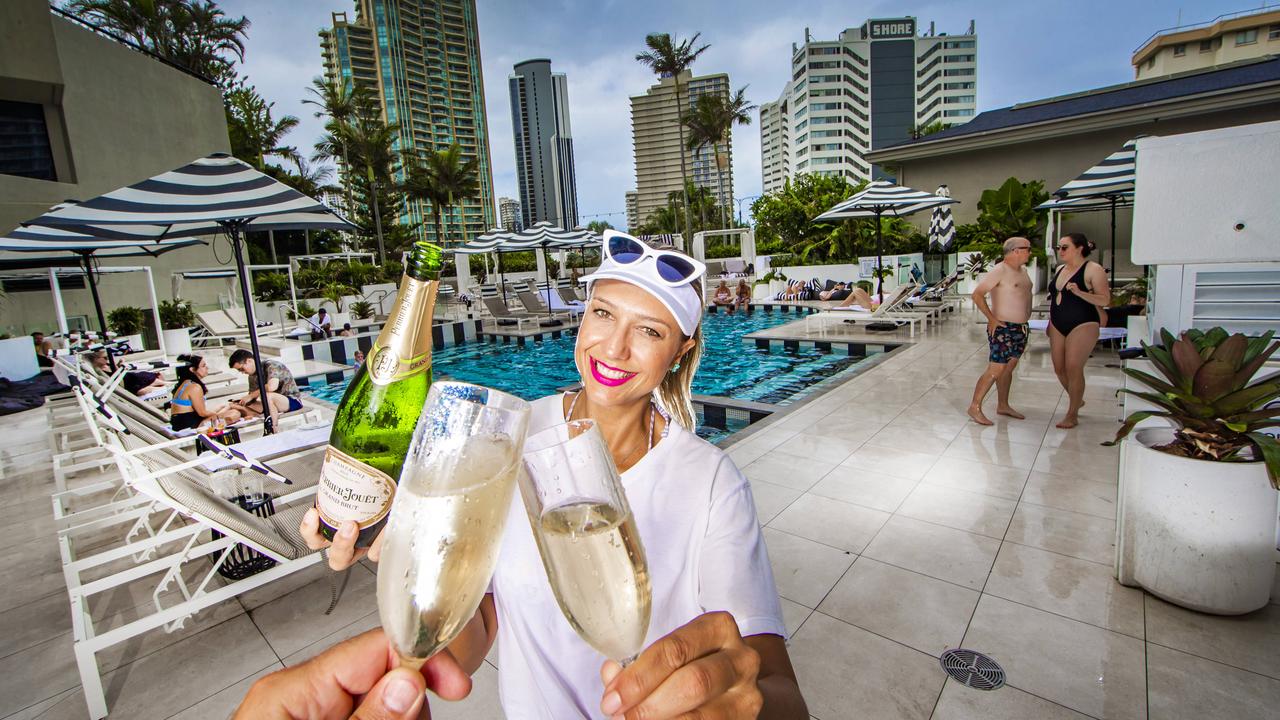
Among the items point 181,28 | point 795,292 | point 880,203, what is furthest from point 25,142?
point 880,203

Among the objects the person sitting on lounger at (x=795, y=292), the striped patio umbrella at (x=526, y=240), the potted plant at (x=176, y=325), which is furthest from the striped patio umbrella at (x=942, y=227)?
the potted plant at (x=176, y=325)

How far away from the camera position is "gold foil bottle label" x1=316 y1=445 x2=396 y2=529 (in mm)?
775

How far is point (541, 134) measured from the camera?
373 ft

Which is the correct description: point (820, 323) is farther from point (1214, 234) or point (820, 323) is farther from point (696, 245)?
Answer: point (696, 245)

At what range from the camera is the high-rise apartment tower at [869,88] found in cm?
10562

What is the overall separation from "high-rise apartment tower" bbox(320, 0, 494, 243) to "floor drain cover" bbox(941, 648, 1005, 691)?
225ft

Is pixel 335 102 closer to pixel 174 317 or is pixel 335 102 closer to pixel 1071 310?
pixel 174 317

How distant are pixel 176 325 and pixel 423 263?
18.9 m

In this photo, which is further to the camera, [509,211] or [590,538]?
[509,211]

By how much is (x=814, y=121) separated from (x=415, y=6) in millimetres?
72085

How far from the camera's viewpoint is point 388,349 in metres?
0.83

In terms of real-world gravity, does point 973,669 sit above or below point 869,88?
below

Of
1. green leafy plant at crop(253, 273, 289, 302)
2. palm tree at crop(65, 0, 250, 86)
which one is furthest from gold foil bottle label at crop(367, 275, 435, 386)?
palm tree at crop(65, 0, 250, 86)

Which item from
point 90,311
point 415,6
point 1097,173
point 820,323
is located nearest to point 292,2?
point 415,6
